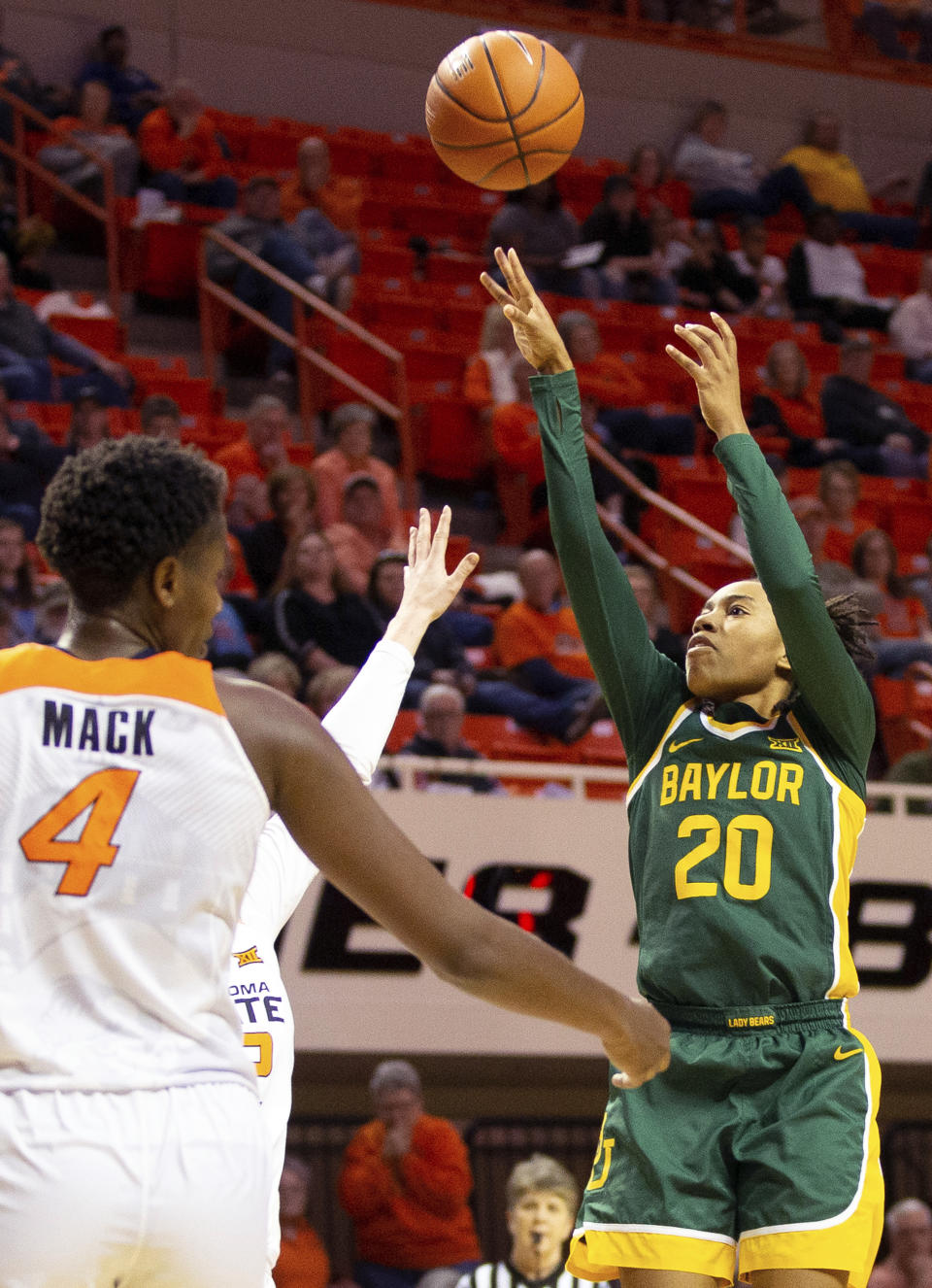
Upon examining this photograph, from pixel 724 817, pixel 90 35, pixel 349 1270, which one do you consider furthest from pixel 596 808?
pixel 90 35

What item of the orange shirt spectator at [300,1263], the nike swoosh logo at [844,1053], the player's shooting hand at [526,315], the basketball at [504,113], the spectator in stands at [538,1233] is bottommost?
the orange shirt spectator at [300,1263]

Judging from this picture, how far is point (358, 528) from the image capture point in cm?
893

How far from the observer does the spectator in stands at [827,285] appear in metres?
13.1

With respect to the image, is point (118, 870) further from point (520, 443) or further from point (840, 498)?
point (840, 498)

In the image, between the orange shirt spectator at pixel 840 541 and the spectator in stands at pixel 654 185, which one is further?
the spectator in stands at pixel 654 185

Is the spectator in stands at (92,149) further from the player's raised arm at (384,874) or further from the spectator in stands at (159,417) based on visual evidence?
the player's raised arm at (384,874)

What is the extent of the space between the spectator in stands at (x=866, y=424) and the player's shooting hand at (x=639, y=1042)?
9515 millimetres

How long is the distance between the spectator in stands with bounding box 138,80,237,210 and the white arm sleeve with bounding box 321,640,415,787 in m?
8.72

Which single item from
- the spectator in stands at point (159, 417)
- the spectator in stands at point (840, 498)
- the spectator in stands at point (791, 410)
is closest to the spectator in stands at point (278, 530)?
the spectator in stands at point (159, 417)

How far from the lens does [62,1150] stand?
1.96m

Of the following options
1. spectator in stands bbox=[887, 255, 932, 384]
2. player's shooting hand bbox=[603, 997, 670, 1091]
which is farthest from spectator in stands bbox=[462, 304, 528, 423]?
player's shooting hand bbox=[603, 997, 670, 1091]

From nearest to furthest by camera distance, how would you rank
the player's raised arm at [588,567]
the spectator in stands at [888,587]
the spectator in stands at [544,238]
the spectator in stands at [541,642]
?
the player's raised arm at [588,567] < the spectator in stands at [541,642] < the spectator in stands at [888,587] < the spectator in stands at [544,238]

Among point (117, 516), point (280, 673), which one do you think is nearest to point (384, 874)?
point (117, 516)

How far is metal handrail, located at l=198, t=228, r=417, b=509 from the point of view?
10172mm
